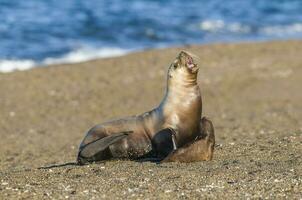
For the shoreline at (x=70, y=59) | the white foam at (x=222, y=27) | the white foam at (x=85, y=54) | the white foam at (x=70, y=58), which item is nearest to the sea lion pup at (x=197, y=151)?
the shoreline at (x=70, y=59)

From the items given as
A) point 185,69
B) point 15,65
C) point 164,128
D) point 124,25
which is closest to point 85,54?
point 15,65

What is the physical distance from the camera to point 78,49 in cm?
2155

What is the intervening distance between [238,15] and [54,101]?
54.2 ft

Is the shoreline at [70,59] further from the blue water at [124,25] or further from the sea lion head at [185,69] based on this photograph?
the sea lion head at [185,69]

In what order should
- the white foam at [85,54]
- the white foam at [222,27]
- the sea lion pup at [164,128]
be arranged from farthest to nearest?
the white foam at [222,27] → the white foam at [85,54] → the sea lion pup at [164,128]

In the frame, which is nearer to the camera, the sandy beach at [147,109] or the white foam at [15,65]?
the sandy beach at [147,109]

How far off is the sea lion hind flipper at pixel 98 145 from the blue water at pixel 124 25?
40.0 ft

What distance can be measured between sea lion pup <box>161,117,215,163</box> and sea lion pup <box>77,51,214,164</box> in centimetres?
12

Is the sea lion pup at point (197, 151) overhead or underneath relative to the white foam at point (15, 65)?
overhead

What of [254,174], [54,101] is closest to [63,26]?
A: [54,101]

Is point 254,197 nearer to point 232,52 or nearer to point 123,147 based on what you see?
point 123,147

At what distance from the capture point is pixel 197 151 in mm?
7535

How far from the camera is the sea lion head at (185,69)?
788 centimetres

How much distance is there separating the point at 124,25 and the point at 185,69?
1850 centimetres
